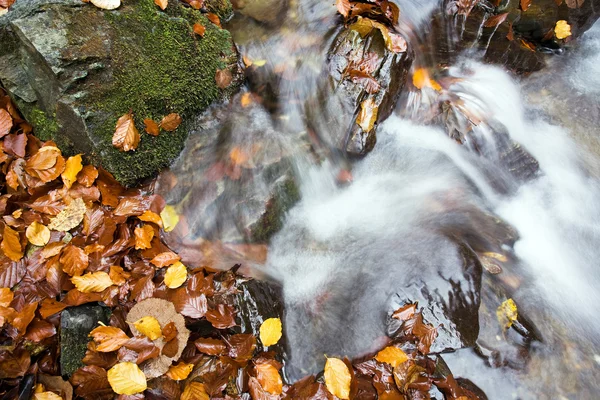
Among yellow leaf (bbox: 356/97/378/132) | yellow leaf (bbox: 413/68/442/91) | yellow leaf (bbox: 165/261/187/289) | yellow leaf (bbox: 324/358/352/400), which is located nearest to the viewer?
yellow leaf (bbox: 324/358/352/400)

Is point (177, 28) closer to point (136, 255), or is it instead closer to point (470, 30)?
point (136, 255)

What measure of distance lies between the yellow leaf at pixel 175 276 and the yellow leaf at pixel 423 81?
2850 millimetres

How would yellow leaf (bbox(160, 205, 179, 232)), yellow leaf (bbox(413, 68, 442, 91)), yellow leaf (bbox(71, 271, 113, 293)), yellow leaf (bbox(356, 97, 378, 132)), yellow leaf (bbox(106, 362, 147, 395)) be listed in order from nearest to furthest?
yellow leaf (bbox(106, 362, 147, 395))
yellow leaf (bbox(71, 271, 113, 293))
yellow leaf (bbox(160, 205, 179, 232))
yellow leaf (bbox(356, 97, 378, 132))
yellow leaf (bbox(413, 68, 442, 91))

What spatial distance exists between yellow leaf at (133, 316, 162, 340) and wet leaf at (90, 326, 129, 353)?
0.12m

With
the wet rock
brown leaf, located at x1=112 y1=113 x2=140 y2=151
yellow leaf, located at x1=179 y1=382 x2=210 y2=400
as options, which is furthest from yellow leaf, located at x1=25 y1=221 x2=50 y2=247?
yellow leaf, located at x1=179 y1=382 x2=210 y2=400

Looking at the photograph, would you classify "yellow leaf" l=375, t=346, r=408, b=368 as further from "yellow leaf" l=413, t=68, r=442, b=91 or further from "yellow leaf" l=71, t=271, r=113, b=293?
"yellow leaf" l=413, t=68, r=442, b=91

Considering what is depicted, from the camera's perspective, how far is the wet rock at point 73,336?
2352 mm

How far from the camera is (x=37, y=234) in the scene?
2.66 m

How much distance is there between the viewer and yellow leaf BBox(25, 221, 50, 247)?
2639 mm

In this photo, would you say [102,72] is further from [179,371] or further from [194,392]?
[194,392]

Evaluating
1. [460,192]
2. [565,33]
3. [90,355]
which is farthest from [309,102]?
[565,33]

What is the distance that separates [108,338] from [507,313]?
9.09 feet

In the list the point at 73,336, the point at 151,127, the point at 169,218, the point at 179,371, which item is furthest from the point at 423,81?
the point at 73,336

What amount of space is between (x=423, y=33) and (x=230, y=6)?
2.08 meters
